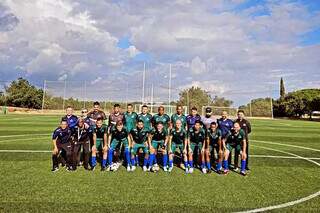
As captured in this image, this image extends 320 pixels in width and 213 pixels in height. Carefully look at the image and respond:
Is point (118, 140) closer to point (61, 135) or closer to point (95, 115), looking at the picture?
point (95, 115)

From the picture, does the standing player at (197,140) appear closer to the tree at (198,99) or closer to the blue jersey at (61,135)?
the blue jersey at (61,135)

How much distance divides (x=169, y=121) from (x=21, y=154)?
526 centimetres

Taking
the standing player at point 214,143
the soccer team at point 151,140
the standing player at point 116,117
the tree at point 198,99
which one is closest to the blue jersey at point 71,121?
the soccer team at point 151,140

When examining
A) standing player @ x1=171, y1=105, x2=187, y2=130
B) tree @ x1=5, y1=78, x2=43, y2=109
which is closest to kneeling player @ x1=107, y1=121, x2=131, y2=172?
standing player @ x1=171, y1=105, x2=187, y2=130

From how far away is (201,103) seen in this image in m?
46.6

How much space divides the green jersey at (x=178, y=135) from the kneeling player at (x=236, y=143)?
122cm

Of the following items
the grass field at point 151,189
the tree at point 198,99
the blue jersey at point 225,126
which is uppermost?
the tree at point 198,99

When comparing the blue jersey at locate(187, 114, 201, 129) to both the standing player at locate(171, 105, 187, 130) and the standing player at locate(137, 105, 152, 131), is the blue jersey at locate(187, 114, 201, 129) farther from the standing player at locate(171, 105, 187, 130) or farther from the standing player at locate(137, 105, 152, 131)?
the standing player at locate(137, 105, 152, 131)

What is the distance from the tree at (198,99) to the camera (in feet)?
150

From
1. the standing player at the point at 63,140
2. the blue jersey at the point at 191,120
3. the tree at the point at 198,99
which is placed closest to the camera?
the standing player at the point at 63,140

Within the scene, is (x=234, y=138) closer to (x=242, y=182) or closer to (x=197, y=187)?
(x=242, y=182)

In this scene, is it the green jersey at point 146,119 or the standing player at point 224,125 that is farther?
the green jersey at point 146,119

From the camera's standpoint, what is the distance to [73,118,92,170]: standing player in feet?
28.7

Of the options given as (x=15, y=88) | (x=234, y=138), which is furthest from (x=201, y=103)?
(x=234, y=138)
